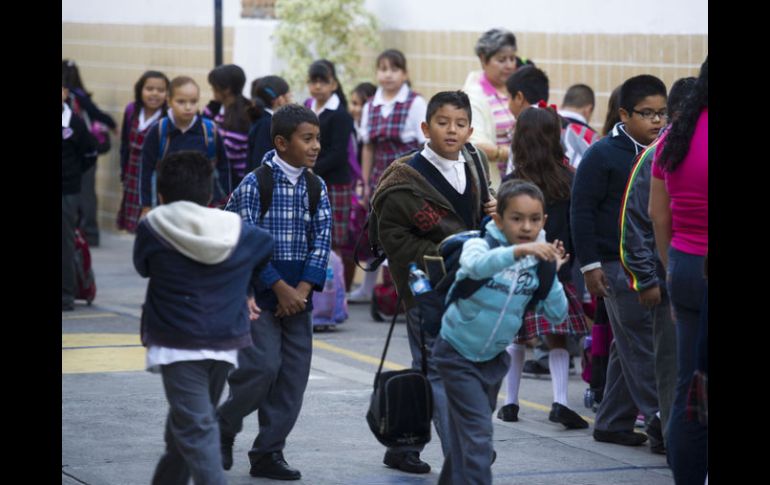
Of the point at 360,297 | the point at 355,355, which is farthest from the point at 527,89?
the point at 360,297

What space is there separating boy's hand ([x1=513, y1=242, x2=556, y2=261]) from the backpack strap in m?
0.26

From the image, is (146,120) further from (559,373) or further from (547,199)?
(559,373)

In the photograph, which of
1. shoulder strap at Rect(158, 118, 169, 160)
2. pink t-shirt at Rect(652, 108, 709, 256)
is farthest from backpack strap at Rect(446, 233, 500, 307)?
shoulder strap at Rect(158, 118, 169, 160)

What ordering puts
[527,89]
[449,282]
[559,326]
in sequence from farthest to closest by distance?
[527,89]
[559,326]
[449,282]

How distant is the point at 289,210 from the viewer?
270 inches

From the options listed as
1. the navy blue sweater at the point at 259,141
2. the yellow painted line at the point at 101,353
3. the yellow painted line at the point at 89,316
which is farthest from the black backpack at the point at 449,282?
the yellow painted line at the point at 89,316

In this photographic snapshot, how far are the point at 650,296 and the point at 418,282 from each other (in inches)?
55.2

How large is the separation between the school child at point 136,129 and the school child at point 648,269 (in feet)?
20.0

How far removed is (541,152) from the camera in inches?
324

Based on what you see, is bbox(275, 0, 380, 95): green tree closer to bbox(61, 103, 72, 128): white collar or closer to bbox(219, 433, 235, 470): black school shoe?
bbox(61, 103, 72, 128): white collar

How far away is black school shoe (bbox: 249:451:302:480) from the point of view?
677 centimetres

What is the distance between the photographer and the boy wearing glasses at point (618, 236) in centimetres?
741
